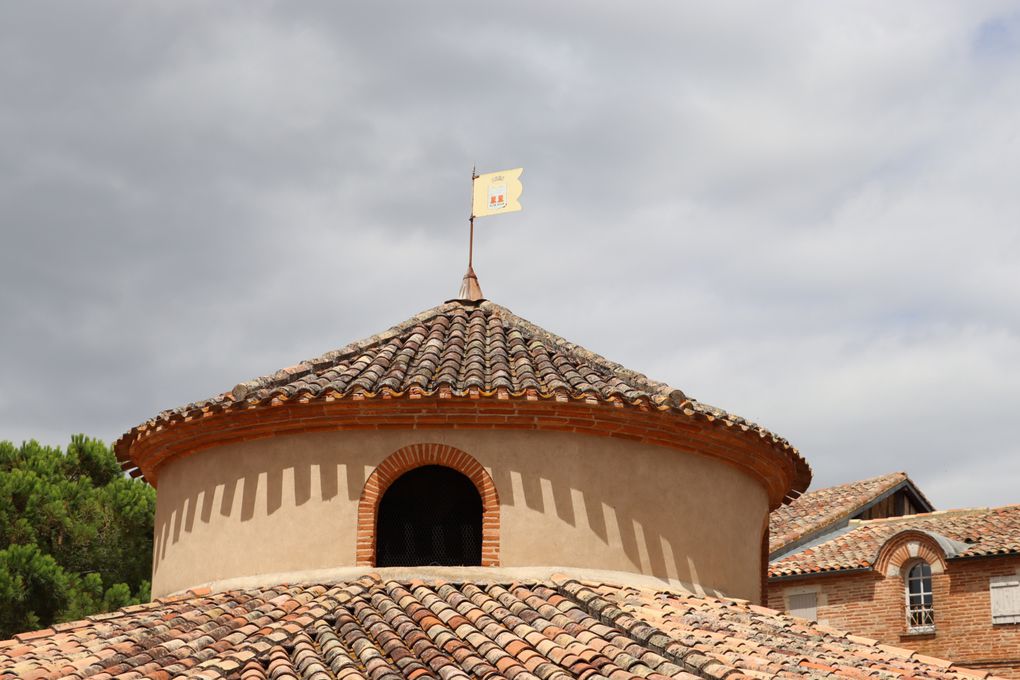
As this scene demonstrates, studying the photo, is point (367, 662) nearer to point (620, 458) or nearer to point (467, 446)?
point (467, 446)

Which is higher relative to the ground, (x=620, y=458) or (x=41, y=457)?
(x=41, y=457)

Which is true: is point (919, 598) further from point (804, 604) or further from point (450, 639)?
point (450, 639)

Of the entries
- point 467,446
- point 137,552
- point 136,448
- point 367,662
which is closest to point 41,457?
point 137,552

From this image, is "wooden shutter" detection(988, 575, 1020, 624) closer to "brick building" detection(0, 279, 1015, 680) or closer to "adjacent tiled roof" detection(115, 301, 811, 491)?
"adjacent tiled roof" detection(115, 301, 811, 491)

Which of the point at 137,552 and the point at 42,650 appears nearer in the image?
the point at 42,650

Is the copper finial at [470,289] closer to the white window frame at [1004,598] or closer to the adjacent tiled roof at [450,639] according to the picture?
the adjacent tiled roof at [450,639]

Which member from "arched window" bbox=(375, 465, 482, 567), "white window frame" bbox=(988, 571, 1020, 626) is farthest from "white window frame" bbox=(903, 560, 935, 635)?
"arched window" bbox=(375, 465, 482, 567)

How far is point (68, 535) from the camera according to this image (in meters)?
29.5

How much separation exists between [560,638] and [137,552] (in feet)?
71.2

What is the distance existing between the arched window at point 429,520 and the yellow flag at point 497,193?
460 cm

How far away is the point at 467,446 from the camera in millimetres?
13430

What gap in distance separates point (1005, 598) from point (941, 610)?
1518 mm

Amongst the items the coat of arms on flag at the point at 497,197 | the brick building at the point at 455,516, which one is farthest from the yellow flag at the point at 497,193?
the brick building at the point at 455,516

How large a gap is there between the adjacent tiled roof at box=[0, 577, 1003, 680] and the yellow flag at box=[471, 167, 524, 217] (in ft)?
19.1
